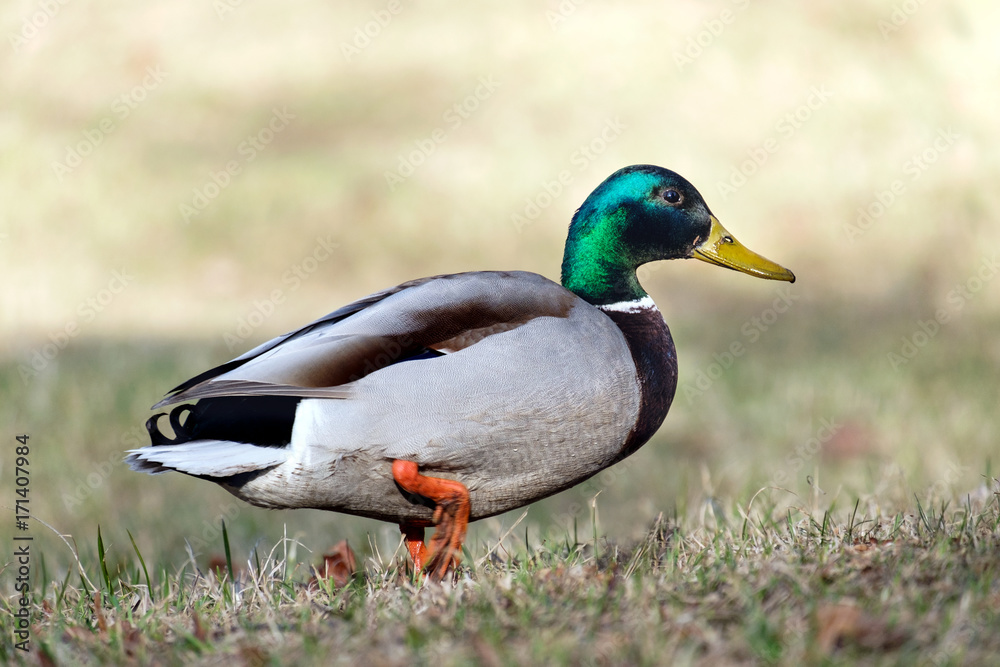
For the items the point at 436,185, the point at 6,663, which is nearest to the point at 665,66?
the point at 436,185

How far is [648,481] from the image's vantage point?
16.7 feet

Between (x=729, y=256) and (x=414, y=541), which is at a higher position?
(x=729, y=256)

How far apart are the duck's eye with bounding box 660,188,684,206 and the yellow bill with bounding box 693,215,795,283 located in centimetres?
15

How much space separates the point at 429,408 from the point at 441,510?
11.9 inches

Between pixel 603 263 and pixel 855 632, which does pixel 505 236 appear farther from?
pixel 855 632

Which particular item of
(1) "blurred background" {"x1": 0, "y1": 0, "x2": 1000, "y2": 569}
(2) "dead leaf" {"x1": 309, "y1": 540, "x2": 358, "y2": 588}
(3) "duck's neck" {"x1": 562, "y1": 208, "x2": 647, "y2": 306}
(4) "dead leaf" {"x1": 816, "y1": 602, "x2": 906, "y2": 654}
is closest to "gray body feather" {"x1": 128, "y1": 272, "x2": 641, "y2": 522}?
(3) "duck's neck" {"x1": 562, "y1": 208, "x2": 647, "y2": 306}

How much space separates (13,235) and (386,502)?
7313 millimetres

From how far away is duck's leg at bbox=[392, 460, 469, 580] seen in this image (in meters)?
2.50

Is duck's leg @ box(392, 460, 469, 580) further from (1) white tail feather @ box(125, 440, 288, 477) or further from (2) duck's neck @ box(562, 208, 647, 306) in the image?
(2) duck's neck @ box(562, 208, 647, 306)

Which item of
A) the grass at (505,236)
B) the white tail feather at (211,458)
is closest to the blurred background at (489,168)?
the grass at (505,236)

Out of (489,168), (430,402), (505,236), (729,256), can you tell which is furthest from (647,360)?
(489,168)

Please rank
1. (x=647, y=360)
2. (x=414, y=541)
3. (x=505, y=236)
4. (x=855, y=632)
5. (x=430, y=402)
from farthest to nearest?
(x=505, y=236) → (x=414, y=541) → (x=647, y=360) → (x=430, y=402) → (x=855, y=632)

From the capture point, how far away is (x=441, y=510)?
8.52ft

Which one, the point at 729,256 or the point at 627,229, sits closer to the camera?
the point at 627,229
